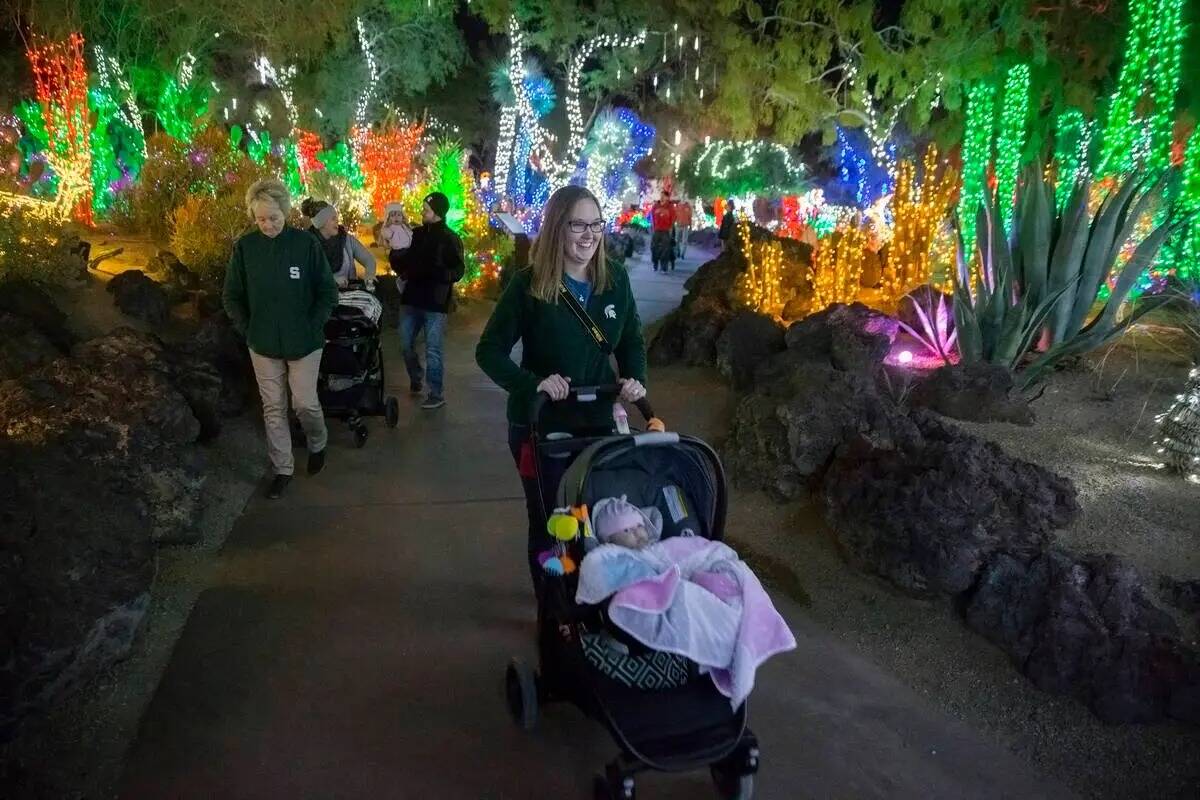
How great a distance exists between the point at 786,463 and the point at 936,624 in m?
1.41

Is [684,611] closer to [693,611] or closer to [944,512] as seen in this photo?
[693,611]

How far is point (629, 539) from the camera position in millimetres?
2725

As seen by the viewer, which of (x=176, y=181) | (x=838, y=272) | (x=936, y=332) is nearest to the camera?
(x=936, y=332)

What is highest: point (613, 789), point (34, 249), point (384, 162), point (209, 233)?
point (384, 162)

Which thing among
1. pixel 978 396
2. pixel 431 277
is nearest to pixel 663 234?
pixel 431 277

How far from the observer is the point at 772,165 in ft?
113

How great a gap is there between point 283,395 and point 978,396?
14.8ft

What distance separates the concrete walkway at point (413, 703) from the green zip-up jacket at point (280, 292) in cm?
109

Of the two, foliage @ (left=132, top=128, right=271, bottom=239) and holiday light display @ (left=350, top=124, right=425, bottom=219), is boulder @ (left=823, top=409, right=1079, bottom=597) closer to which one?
foliage @ (left=132, top=128, right=271, bottom=239)

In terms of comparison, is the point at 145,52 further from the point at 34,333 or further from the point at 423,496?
the point at 423,496

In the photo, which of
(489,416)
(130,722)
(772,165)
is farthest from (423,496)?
(772,165)

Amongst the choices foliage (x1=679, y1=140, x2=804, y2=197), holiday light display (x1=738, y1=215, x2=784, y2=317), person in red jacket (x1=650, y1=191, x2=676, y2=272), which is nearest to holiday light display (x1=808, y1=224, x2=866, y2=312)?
holiday light display (x1=738, y1=215, x2=784, y2=317)

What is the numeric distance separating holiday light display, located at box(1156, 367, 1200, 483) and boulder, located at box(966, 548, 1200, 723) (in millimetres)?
1425

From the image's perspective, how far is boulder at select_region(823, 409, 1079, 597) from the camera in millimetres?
3730
